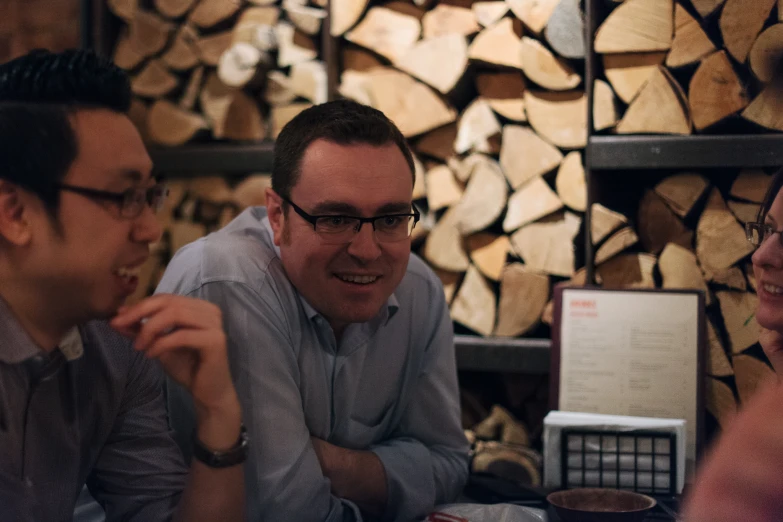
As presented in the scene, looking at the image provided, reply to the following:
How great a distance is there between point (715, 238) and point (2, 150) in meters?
2.03

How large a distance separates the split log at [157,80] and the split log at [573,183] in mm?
1587

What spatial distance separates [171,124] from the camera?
10.9ft

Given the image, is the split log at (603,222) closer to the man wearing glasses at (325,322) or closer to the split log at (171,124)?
the man wearing glasses at (325,322)

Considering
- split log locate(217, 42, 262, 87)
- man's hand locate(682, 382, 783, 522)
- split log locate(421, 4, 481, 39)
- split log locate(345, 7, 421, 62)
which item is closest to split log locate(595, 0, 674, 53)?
split log locate(421, 4, 481, 39)

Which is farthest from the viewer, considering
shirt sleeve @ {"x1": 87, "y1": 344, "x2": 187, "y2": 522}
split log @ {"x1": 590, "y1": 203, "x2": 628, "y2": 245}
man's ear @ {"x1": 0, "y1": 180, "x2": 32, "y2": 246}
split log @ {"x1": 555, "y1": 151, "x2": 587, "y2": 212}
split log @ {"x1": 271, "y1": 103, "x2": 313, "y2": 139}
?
split log @ {"x1": 271, "y1": 103, "x2": 313, "y2": 139}

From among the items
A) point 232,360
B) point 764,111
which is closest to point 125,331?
point 232,360

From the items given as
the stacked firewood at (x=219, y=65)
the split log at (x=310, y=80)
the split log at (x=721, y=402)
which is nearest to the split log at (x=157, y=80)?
the stacked firewood at (x=219, y=65)

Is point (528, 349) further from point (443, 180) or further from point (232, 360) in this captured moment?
point (232, 360)

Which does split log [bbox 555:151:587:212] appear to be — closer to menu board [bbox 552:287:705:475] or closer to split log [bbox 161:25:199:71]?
menu board [bbox 552:287:705:475]

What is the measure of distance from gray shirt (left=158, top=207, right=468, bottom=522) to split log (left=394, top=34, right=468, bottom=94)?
3.00 ft

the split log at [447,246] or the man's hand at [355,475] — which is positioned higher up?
the split log at [447,246]

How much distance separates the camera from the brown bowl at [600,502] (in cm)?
139

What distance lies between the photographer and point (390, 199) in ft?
5.82

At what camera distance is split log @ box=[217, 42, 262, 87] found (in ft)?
10.3
